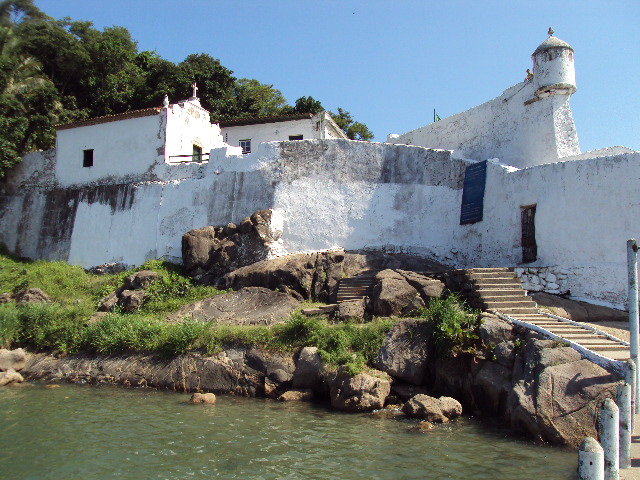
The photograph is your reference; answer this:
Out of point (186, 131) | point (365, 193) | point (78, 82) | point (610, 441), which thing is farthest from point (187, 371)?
point (78, 82)

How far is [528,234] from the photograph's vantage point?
15672 millimetres

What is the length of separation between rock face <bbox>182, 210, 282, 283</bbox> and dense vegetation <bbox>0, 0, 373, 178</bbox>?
1091 centimetres

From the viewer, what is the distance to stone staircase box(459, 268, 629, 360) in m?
10.4

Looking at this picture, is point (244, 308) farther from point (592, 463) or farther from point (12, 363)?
point (592, 463)

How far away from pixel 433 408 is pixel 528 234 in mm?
7337

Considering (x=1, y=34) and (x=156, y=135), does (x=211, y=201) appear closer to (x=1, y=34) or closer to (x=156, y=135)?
(x=156, y=135)

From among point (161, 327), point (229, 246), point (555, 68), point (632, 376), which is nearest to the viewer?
point (632, 376)

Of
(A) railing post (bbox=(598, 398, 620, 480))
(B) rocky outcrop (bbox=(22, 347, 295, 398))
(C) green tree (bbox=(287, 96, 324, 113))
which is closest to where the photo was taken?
(A) railing post (bbox=(598, 398, 620, 480))

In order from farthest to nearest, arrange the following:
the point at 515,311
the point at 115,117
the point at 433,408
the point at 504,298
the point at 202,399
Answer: the point at 115,117 → the point at 504,298 → the point at 515,311 → the point at 202,399 → the point at 433,408

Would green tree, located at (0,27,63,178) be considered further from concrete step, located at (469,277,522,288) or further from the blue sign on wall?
concrete step, located at (469,277,522,288)

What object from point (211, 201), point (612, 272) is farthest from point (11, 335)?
point (612, 272)

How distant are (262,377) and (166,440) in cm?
386

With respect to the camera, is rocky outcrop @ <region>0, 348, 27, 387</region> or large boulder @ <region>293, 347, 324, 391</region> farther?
rocky outcrop @ <region>0, 348, 27, 387</region>

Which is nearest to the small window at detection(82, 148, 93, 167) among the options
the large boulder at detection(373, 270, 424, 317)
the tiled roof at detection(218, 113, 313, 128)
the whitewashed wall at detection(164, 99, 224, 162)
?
the whitewashed wall at detection(164, 99, 224, 162)
